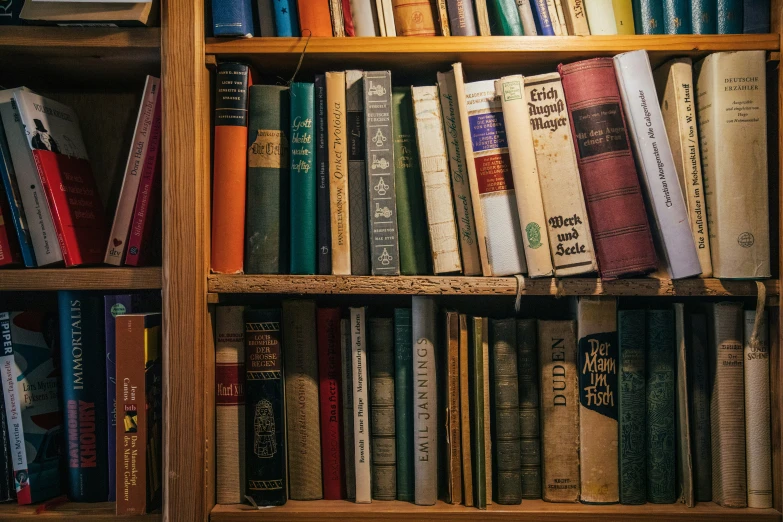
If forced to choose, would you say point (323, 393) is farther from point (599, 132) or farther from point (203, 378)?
point (599, 132)

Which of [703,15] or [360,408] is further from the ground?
[703,15]

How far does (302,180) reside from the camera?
0.93 metres

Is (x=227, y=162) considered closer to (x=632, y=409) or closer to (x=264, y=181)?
(x=264, y=181)

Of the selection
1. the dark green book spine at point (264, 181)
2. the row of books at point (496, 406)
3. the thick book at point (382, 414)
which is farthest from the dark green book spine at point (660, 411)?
the dark green book spine at point (264, 181)

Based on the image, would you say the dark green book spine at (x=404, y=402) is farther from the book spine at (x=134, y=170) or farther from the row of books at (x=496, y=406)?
the book spine at (x=134, y=170)

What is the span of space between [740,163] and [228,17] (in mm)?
849

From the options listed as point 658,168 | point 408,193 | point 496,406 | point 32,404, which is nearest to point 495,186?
point 408,193

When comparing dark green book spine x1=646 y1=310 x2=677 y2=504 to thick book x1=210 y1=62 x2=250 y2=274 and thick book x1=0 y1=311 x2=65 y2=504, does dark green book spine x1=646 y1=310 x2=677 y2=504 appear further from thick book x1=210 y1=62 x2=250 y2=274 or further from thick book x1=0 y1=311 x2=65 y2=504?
thick book x1=0 y1=311 x2=65 y2=504

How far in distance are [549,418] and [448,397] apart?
176mm

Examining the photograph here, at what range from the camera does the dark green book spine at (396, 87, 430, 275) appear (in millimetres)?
942

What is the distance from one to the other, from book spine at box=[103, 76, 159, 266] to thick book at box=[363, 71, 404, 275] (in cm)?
37

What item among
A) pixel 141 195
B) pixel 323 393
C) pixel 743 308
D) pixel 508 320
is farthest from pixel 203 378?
pixel 743 308

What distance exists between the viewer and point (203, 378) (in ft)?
2.99

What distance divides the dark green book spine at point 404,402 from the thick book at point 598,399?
0.93ft
